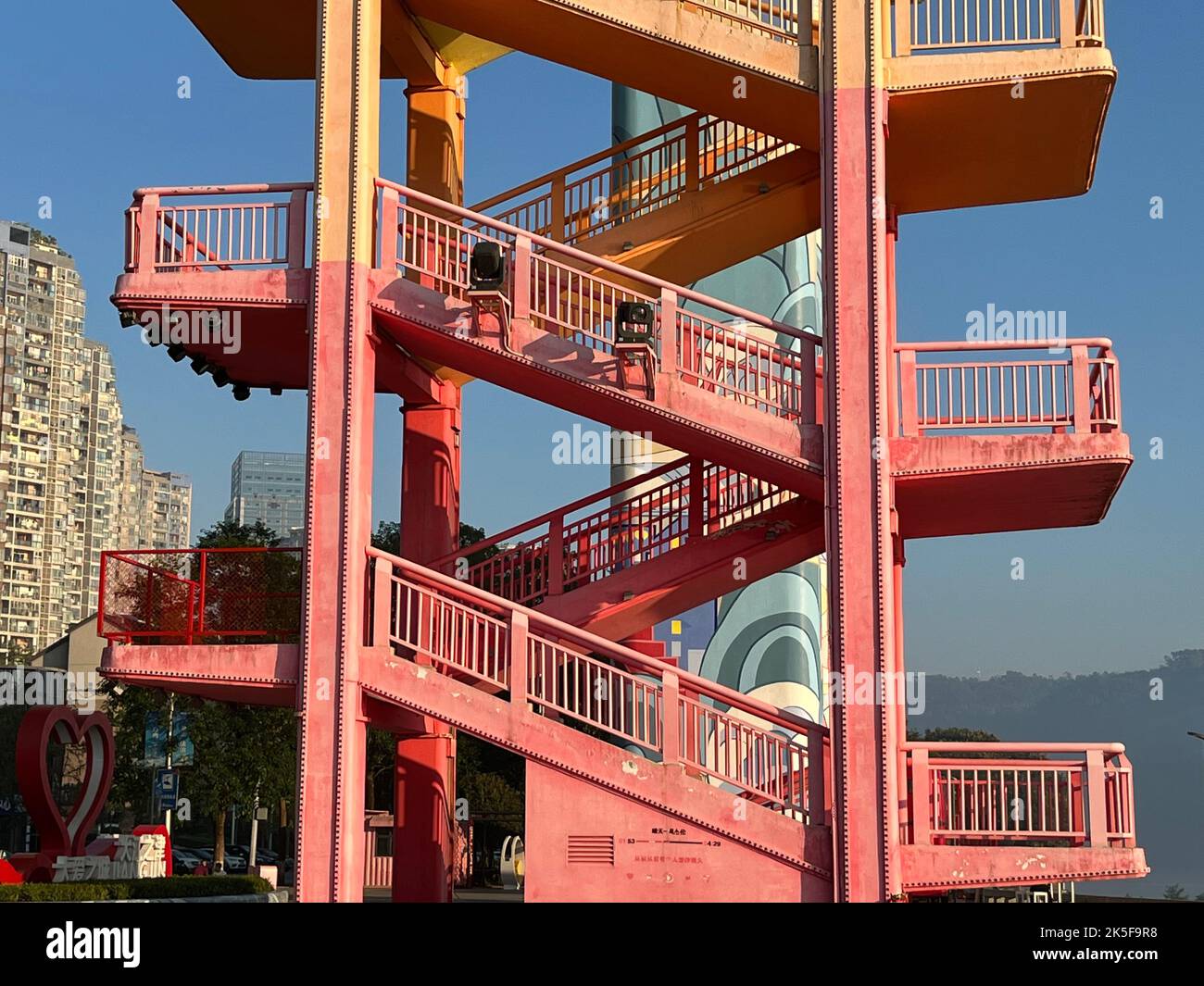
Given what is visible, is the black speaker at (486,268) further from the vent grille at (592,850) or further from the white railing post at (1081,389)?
the white railing post at (1081,389)

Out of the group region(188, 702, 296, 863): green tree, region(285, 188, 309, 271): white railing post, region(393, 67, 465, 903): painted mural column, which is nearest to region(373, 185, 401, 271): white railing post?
region(285, 188, 309, 271): white railing post

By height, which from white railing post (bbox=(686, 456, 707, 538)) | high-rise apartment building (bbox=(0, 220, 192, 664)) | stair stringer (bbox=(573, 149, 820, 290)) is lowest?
white railing post (bbox=(686, 456, 707, 538))

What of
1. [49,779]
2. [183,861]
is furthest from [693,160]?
[183,861]

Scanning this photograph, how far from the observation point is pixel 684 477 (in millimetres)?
21234

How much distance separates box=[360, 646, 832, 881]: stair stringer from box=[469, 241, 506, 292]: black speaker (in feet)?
13.9

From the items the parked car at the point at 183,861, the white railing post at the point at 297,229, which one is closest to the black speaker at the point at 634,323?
the white railing post at the point at 297,229

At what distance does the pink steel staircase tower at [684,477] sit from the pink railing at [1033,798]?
40 millimetres

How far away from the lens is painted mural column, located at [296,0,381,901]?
18.1 meters

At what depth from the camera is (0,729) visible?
82.2m

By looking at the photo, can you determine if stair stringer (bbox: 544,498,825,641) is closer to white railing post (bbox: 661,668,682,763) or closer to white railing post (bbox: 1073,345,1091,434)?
white railing post (bbox: 661,668,682,763)

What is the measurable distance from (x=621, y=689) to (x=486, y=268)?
490 cm

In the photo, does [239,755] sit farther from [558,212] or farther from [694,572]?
[694,572]

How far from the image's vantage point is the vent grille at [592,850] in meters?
17.6
